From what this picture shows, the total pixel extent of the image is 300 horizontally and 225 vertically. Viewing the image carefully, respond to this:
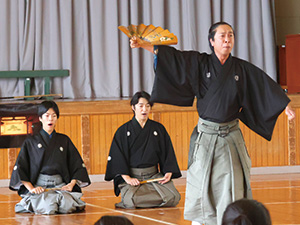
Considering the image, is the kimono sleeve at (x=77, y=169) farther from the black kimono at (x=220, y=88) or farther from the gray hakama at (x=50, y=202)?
the black kimono at (x=220, y=88)

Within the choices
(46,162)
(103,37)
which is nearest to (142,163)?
(46,162)

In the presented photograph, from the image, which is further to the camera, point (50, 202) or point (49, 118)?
point (49, 118)

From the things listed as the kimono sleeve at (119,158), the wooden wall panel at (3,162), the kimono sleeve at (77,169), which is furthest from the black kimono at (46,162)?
the wooden wall panel at (3,162)

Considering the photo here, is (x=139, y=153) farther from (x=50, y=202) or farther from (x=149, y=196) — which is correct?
(x=50, y=202)

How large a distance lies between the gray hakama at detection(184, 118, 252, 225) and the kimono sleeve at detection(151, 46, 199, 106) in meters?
0.28

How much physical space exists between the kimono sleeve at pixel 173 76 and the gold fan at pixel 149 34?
0.18 feet

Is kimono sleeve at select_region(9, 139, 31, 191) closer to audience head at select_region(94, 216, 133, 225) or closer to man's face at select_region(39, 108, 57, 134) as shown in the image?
man's face at select_region(39, 108, 57, 134)

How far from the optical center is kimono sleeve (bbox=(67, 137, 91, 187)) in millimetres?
5598

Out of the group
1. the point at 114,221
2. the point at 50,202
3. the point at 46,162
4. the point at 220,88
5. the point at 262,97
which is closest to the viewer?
the point at 114,221

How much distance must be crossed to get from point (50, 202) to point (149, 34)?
2040 mm

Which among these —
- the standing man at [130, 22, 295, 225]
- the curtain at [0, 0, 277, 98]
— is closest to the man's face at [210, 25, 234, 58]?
the standing man at [130, 22, 295, 225]

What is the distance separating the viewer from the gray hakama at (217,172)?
396 centimetres

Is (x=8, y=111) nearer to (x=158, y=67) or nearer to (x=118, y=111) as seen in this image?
(x=118, y=111)

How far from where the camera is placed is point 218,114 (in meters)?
3.96
